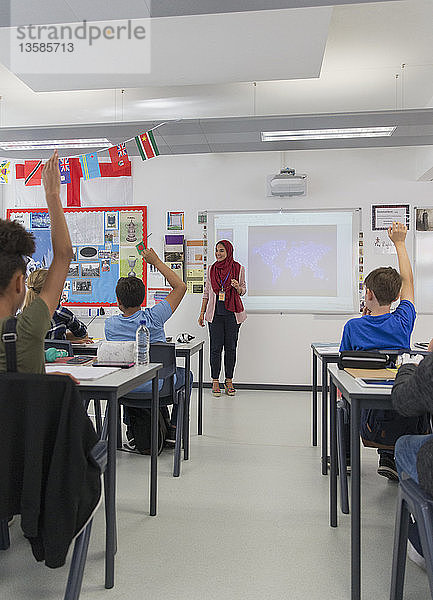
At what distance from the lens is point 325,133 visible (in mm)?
5172

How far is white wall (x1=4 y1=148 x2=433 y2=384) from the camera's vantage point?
20.9 ft

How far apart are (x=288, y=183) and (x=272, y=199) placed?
1.16 ft

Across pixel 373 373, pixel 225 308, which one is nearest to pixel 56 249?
pixel 373 373

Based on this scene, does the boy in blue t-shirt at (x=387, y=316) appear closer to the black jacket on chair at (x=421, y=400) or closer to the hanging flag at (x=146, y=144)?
the black jacket on chair at (x=421, y=400)

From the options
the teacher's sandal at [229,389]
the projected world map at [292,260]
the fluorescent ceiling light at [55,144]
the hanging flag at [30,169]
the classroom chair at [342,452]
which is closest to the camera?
the classroom chair at [342,452]

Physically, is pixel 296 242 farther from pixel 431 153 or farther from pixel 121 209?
pixel 121 209

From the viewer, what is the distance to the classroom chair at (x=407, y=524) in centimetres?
151

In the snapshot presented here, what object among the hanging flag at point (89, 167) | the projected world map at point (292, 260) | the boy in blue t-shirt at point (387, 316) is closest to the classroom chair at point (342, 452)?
the boy in blue t-shirt at point (387, 316)

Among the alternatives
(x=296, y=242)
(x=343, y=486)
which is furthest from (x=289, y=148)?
(x=343, y=486)

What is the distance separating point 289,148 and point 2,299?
4.62 m

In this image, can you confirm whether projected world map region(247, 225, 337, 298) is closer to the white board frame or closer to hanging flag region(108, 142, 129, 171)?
the white board frame

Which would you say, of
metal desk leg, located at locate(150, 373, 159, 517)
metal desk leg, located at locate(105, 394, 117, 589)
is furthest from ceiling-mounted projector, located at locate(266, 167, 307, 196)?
metal desk leg, located at locate(105, 394, 117, 589)

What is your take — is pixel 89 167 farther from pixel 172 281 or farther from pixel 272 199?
pixel 172 281

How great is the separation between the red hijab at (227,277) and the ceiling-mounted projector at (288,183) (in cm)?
83
